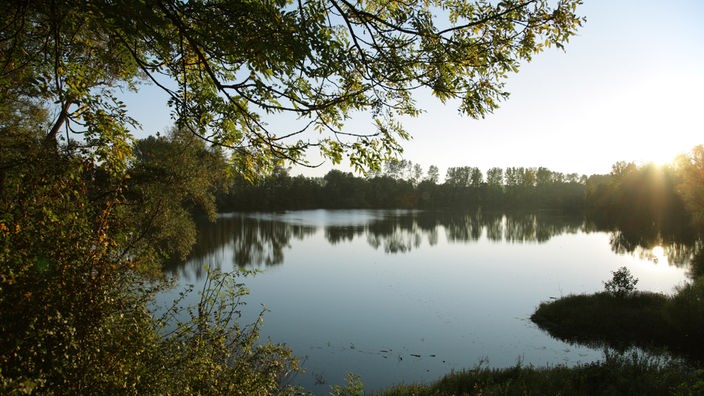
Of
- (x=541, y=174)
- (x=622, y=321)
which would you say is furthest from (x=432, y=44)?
(x=541, y=174)

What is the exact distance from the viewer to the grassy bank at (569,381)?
8.00 meters

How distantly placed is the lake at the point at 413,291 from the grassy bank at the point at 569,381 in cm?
159

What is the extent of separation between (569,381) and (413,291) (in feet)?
37.5

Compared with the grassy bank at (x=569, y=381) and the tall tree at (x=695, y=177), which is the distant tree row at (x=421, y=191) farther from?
the grassy bank at (x=569, y=381)

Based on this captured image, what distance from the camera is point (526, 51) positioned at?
14.6 feet

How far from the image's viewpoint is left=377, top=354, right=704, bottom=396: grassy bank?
800cm

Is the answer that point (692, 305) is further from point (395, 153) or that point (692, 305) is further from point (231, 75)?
point (231, 75)

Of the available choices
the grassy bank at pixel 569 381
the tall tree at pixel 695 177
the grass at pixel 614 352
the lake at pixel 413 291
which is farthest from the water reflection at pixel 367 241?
the grassy bank at pixel 569 381

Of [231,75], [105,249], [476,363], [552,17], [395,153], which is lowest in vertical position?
[476,363]

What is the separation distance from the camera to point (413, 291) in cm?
1973

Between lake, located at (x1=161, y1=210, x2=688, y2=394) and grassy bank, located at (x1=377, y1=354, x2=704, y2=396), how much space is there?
1589mm

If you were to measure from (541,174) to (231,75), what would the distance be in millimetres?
135627

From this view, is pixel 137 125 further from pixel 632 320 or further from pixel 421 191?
pixel 421 191

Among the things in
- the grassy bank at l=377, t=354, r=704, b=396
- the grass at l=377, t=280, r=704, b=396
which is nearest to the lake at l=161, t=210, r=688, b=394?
the grass at l=377, t=280, r=704, b=396
